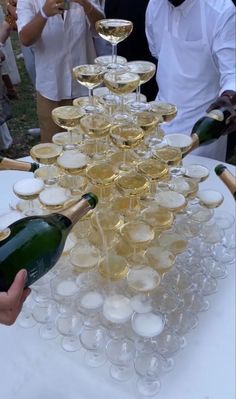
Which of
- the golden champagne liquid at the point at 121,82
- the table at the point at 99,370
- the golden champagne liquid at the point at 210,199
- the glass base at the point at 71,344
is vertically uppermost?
the golden champagne liquid at the point at 121,82

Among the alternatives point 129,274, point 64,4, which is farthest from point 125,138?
point 64,4

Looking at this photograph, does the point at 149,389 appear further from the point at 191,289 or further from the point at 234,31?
the point at 234,31

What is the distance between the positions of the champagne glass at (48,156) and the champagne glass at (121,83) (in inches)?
5.2

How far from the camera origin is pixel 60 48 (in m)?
1.85

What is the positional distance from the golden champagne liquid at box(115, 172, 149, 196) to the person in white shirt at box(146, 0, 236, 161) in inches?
21.2

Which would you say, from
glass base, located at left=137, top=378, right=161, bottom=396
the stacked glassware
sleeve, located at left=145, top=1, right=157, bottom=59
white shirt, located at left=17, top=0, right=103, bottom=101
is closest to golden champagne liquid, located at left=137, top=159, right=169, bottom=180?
the stacked glassware

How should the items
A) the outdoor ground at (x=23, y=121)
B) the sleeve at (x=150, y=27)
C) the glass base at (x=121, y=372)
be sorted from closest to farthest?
the glass base at (x=121, y=372)
the sleeve at (x=150, y=27)
the outdoor ground at (x=23, y=121)

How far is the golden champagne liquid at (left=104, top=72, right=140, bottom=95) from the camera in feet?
2.69

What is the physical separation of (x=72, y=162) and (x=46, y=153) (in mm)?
91

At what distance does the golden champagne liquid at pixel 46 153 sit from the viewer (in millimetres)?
877

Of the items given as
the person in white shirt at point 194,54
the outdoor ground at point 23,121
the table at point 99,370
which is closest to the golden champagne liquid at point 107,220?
the table at point 99,370

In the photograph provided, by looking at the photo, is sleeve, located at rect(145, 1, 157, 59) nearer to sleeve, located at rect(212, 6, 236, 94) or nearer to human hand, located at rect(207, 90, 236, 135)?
sleeve, located at rect(212, 6, 236, 94)

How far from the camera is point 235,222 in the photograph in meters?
1.07

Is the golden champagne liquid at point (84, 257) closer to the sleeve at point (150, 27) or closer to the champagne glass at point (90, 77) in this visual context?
the champagne glass at point (90, 77)
